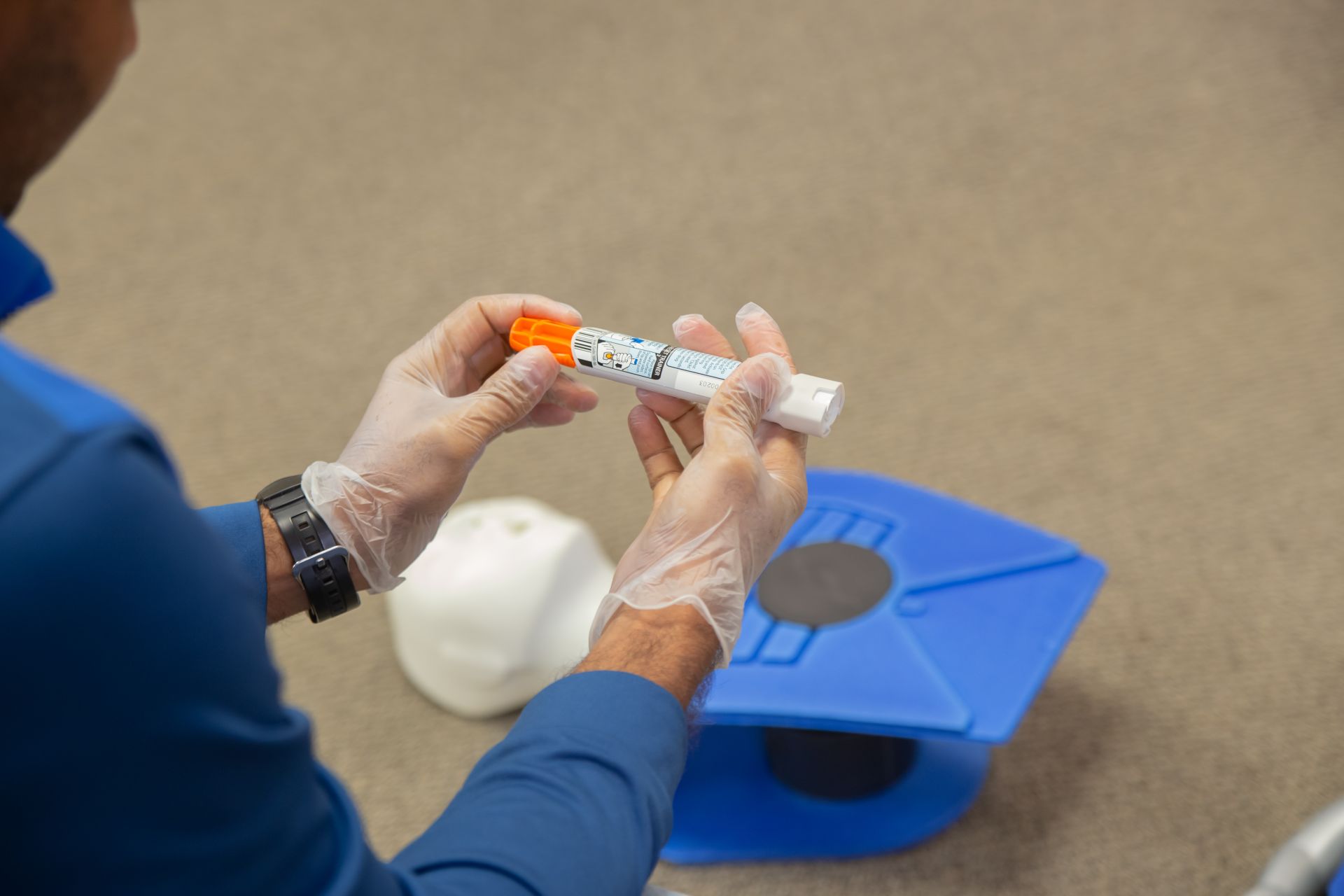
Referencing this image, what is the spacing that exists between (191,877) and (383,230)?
1740 millimetres

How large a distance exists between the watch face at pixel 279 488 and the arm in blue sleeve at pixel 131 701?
0.45 metres

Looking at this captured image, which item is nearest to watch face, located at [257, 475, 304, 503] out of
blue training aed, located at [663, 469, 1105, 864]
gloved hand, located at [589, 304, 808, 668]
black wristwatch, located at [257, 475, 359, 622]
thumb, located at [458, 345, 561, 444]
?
black wristwatch, located at [257, 475, 359, 622]

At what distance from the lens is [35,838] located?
426 mm

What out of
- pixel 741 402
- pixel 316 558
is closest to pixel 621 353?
pixel 741 402

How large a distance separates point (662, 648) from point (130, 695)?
34 centimetres

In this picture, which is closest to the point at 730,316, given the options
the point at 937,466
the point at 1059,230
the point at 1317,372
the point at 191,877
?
the point at 937,466

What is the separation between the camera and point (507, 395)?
0.90 meters

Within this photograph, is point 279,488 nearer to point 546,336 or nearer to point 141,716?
point 546,336

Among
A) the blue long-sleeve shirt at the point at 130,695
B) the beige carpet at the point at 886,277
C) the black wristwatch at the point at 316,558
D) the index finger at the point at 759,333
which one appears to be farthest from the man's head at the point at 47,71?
the beige carpet at the point at 886,277

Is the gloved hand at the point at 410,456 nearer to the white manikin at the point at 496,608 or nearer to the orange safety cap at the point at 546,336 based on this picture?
the orange safety cap at the point at 546,336

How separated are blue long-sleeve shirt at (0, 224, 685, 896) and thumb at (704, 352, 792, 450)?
1.22 feet

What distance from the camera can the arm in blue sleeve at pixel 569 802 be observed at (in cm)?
56

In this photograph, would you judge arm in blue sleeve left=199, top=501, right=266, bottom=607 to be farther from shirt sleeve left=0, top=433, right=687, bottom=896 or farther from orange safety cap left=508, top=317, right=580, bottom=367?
shirt sleeve left=0, top=433, right=687, bottom=896

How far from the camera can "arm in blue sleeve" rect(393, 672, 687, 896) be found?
560mm
